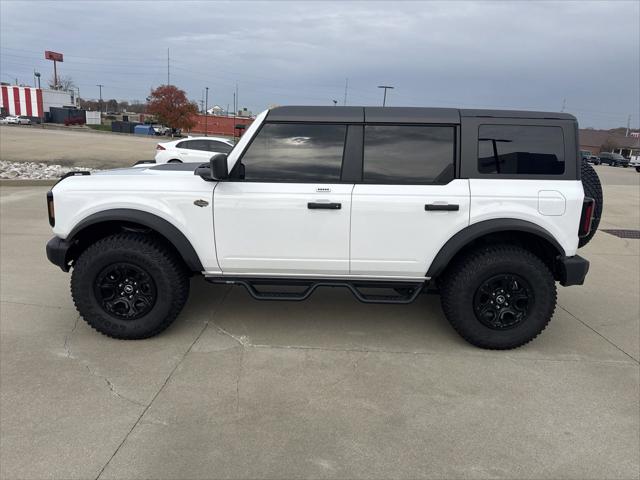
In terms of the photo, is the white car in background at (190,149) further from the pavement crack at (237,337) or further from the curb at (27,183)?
the pavement crack at (237,337)

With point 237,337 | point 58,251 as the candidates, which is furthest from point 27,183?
point 237,337

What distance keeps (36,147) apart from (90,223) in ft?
74.4

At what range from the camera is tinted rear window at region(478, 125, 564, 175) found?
3.69 m

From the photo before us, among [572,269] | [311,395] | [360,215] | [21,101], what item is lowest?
[311,395]

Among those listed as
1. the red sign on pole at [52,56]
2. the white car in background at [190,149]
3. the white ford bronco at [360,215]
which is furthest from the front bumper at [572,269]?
the red sign on pole at [52,56]

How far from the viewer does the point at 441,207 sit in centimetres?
364

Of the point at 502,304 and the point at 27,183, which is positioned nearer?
the point at 502,304

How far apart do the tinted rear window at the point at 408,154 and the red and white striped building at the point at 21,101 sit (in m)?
82.8

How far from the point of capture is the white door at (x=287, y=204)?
3695 mm

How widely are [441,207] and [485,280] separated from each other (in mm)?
684

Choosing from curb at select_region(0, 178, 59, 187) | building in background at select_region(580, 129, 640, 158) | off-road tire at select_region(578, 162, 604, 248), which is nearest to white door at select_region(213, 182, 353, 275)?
off-road tire at select_region(578, 162, 604, 248)

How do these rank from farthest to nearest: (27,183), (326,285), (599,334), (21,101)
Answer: (21,101) < (27,183) < (599,334) < (326,285)

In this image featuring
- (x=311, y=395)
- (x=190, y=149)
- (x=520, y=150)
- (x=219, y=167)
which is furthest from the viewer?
(x=190, y=149)

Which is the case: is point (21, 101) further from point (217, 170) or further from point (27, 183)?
point (217, 170)
